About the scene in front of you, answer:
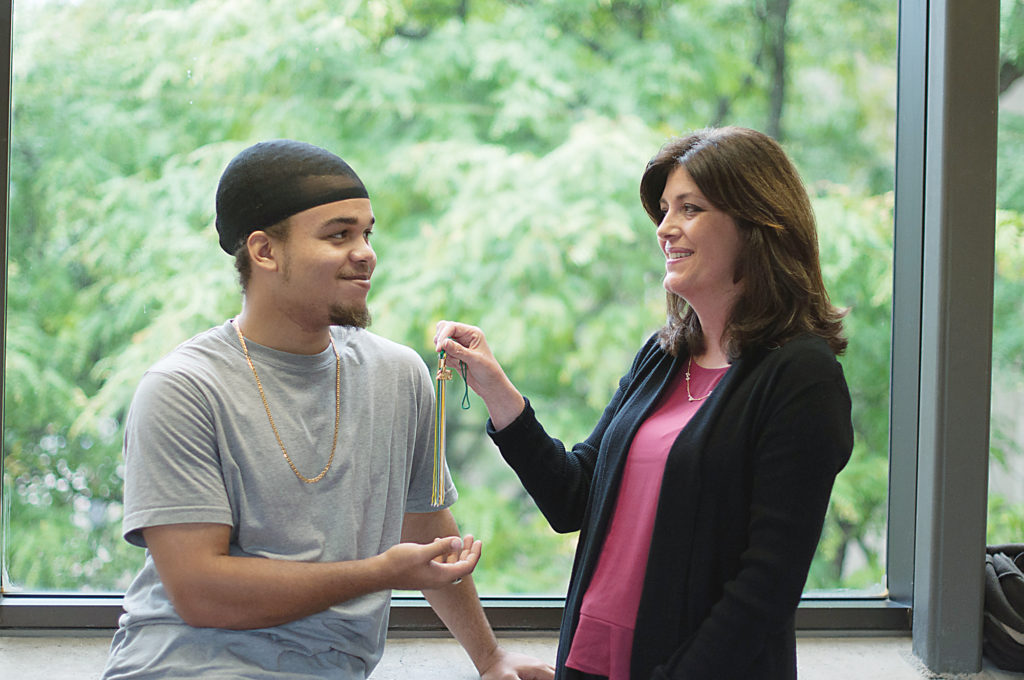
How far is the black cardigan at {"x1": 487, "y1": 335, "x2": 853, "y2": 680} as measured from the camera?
52.2 inches

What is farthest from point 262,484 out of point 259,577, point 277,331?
point 277,331

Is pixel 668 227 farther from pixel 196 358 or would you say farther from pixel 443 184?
pixel 443 184

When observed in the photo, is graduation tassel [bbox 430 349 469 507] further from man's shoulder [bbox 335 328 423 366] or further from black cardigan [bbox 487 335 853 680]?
black cardigan [bbox 487 335 853 680]

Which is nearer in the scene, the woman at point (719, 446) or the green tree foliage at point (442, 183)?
the woman at point (719, 446)

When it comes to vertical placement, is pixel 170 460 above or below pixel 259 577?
above

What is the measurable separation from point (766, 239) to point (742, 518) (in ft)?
1.47

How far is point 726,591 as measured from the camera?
135cm

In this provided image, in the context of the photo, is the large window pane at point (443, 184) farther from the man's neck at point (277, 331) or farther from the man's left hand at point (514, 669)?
the man's neck at point (277, 331)

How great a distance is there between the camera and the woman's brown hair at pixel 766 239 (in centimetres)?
144

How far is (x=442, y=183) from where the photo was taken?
98.7 inches

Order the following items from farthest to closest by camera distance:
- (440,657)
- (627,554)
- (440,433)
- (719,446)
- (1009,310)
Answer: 1. (1009,310)
2. (440,657)
3. (440,433)
4. (627,554)
5. (719,446)

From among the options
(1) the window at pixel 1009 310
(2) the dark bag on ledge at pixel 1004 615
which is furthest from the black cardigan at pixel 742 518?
(1) the window at pixel 1009 310

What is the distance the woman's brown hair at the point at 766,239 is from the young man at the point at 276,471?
61cm

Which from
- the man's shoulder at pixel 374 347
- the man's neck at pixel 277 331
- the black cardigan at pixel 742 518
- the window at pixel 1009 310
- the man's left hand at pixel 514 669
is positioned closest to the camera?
the black cardigan at pixel 742 518
